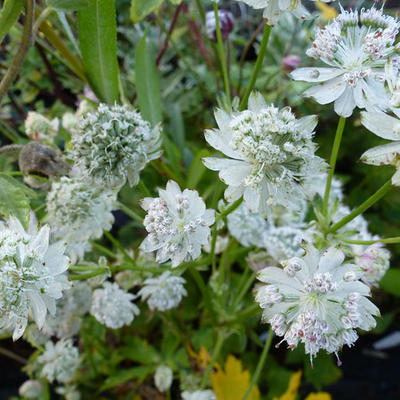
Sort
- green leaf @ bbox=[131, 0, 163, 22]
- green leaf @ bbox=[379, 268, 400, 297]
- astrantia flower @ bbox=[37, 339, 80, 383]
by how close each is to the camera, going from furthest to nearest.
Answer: green leaf @ bbox=[379, 268, 400, 297]
astrantia flower @ bbox=[37, 339, 80, 383]
green leaf @ bbox=[131, 0, 163, 22]

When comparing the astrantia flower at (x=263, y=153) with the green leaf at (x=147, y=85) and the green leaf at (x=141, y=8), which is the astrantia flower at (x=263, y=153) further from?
the green leaf at (x=147, y=85)

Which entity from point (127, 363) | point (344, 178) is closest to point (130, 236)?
A: point (127, 363)

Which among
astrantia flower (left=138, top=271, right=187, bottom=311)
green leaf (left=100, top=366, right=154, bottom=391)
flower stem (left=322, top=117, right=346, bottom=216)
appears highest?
flower stem (left=322, top=117, right=346, bottom=216)

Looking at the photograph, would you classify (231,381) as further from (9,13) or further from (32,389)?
(9,13)

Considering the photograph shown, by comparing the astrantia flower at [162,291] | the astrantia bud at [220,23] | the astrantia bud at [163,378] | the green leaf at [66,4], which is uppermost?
the astrantia bud at [220,23]

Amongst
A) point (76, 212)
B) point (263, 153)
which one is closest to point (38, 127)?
point (76, 212)

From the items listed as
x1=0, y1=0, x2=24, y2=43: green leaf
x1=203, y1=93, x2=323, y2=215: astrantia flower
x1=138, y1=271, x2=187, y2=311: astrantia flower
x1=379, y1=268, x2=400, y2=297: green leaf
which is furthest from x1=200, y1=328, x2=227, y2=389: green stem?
x1=0, y1=0, x2=24, y2=43: green leaf

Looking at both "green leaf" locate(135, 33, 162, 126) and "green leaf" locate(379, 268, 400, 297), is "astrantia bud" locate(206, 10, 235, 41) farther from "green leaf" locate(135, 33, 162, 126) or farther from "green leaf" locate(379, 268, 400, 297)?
"green leaf" locate(379, 268, 400, 297)

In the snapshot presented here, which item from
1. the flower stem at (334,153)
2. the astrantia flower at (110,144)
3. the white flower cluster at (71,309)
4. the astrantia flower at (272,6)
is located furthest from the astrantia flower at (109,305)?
the astrantia flower at (272,6)
